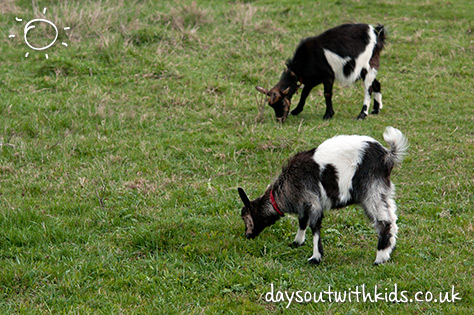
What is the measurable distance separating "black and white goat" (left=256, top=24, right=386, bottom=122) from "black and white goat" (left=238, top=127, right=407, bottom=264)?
4647mm

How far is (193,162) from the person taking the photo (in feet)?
26.8

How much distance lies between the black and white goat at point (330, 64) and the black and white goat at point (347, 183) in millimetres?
4647

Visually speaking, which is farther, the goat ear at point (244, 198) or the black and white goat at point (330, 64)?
the black and white goat at point (330, 64)

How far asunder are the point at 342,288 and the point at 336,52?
626 centimetres

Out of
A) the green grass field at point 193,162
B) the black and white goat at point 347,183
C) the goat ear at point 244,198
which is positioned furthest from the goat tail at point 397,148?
the goat ear at point 244,198

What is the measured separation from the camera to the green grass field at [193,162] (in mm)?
5277

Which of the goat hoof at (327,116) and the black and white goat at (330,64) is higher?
the black and white goat at (330,64)

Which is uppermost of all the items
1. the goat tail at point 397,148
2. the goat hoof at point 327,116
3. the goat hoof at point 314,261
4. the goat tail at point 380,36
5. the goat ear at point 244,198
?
the goat tail at point 397,148

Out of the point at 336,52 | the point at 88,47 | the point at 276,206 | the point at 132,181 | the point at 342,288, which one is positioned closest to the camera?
the point at 342,288

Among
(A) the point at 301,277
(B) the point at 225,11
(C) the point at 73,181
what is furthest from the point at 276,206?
(B) the point at 225,11

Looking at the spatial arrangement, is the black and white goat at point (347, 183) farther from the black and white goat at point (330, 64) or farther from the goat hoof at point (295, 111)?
the goat hoof at point (295, 111)

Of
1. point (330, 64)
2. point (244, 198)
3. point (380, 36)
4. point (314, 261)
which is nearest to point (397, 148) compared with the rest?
point (314, 261)

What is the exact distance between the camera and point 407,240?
19.9 ft

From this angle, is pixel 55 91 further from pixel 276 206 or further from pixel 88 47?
pixel 276 206
